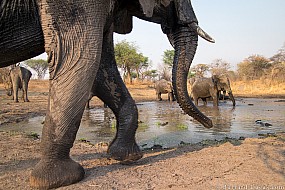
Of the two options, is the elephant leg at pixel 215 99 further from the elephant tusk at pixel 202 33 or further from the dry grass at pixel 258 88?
the dry grass at pixel 258 88

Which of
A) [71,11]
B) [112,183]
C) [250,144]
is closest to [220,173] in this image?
[112,183]

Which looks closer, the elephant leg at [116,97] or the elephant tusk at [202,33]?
the elephant tusk at [202,33]

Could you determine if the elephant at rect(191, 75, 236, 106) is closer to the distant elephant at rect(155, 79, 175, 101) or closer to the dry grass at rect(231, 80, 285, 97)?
the distant elephant at rect(155, 79, 175, 101)

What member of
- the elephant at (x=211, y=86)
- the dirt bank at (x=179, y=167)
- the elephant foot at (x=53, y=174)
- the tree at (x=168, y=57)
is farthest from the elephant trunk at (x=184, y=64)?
the tree at (x=168, y=57)

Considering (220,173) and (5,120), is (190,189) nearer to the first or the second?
(220,173)

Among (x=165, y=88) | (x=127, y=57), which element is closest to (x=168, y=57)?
(x=127, y=57)

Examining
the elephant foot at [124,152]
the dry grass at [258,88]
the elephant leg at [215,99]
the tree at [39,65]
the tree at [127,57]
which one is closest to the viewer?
the elephant foot at [124,152]

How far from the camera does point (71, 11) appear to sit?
2.59 meters

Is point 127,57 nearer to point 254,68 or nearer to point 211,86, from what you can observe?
point 254,68

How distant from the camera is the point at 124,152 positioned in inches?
131

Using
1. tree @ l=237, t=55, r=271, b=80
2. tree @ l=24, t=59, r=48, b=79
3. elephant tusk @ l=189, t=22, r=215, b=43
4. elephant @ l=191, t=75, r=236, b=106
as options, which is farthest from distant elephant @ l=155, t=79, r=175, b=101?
tree @ l=24, t=59, r=48, b=79

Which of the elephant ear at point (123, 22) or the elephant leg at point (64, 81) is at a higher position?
the elephant ear at point (123, 22)

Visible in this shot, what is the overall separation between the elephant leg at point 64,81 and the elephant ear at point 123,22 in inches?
37.3

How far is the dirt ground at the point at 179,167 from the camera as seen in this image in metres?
2.57
